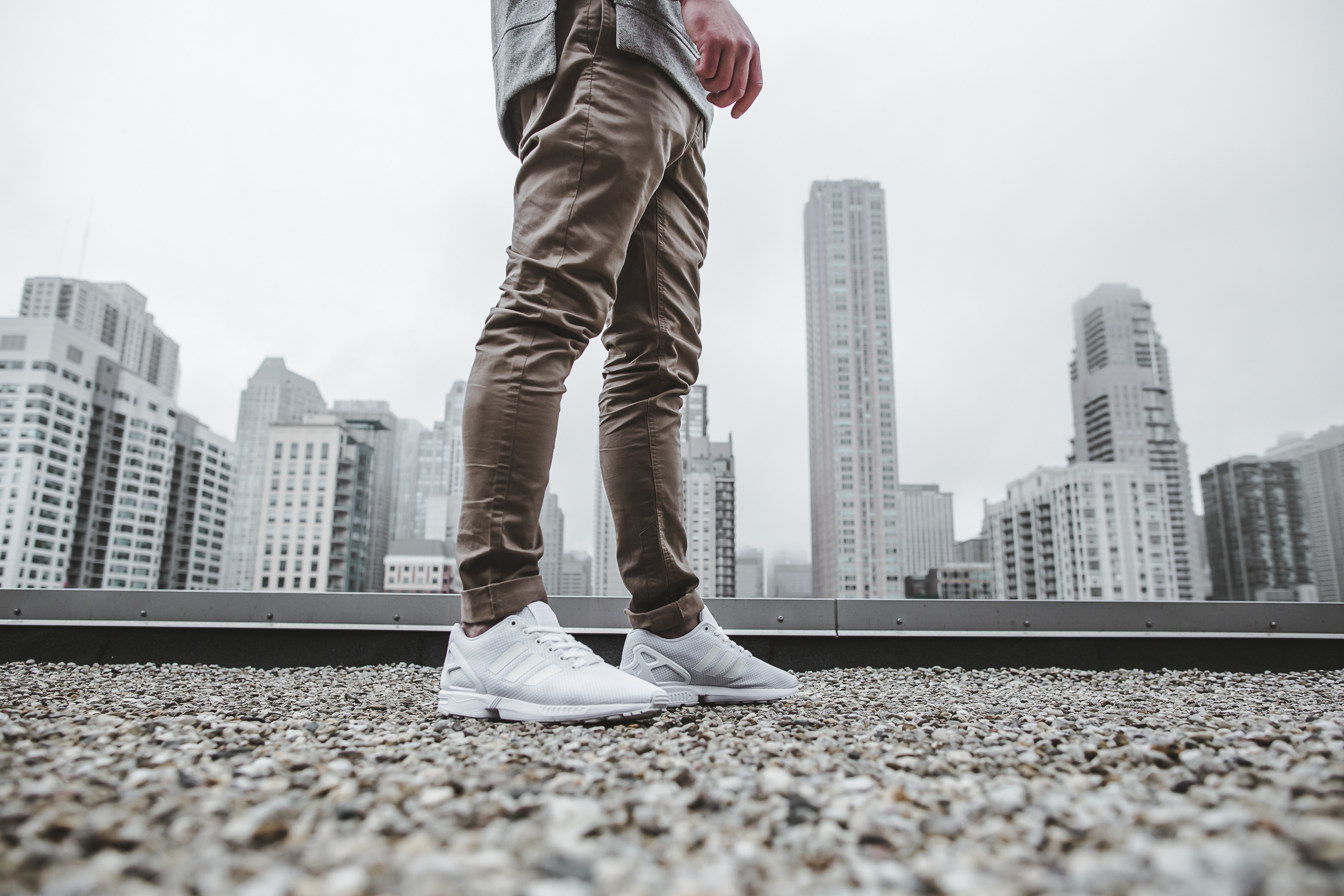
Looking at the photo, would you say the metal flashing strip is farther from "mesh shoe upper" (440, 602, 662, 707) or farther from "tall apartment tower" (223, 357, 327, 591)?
"tall apartment tower" (223, 357, 327, 591)

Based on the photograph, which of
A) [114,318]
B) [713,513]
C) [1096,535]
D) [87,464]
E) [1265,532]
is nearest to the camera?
[713,513]

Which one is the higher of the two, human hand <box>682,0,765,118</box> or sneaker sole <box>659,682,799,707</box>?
human hand <box>682,0,765,118</box>

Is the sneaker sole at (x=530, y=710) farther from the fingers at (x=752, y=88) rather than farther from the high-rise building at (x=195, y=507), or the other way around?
the high-rise building at (x=195, y=507)

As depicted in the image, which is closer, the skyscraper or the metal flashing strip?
the metal flashing strip

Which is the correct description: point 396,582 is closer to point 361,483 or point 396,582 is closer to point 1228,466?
point 361,483

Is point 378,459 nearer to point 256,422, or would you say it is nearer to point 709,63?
point 256,422

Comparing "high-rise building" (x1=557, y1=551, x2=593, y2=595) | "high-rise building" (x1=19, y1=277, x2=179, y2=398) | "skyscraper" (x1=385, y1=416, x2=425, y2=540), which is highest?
"high-rise building" (x1=19, y1=277, x2=179, y2=398)

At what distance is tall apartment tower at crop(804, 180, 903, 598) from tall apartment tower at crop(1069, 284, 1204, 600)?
63.8 feet

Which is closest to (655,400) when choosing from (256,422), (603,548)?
(603,548)

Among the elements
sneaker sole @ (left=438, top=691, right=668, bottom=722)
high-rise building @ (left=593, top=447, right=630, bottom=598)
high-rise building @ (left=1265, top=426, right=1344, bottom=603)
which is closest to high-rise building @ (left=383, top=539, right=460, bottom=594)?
high-rise building @ (left=593, top=447, right=630, bottom=598)

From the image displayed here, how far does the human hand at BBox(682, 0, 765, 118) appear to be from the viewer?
113 cm

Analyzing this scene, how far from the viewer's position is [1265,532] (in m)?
50.9

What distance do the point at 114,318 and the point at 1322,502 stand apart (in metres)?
110

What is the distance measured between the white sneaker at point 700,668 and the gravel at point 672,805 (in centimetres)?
18
